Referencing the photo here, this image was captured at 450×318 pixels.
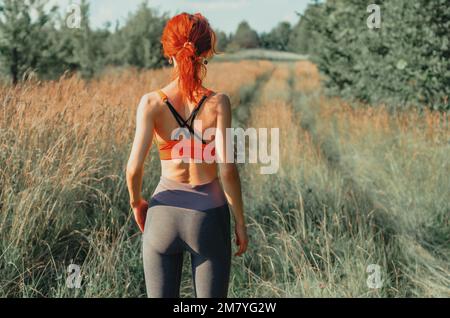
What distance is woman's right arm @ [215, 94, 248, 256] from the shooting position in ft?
9.48

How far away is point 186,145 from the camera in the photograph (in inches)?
115

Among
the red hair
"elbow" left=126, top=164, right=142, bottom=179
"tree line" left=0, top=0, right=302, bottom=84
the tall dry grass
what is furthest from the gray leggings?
"tree line" left=0, top=0, right=302, bottom=84

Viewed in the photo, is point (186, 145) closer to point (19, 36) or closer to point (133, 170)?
point (133, 170)

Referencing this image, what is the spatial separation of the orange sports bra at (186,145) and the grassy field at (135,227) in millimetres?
1792

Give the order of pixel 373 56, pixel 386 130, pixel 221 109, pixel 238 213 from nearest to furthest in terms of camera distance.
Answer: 1. pixel 221 109
2. pixel 238 213
3. pixel 386 130
4. pixel 373 56

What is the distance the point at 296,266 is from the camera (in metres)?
4.98

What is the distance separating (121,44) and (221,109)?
2309 centimetres

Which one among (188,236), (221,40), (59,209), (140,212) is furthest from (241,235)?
(221,40)

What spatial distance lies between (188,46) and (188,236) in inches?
35.3

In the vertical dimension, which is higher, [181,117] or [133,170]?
[181,117]

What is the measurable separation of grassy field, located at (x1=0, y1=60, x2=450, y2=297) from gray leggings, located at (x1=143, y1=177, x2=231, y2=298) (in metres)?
1.49

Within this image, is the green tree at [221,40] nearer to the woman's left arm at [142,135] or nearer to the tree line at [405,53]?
the tree line at [405,53]
